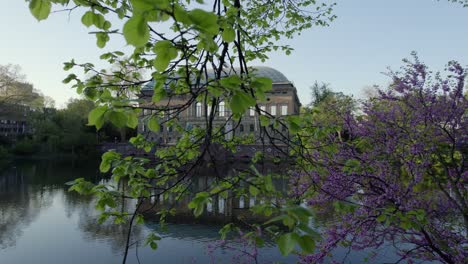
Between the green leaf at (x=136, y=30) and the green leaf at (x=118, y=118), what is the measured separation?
0.52 m

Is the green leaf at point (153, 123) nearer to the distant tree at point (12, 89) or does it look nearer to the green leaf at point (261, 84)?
the green leaf at point (261, 84)

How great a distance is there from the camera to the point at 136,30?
4.66 feet

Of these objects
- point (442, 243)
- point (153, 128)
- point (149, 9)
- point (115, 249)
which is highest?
point (149, 9)

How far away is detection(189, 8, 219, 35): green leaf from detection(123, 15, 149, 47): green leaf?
0.63ft

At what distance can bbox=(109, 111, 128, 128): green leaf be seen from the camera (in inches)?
72.3

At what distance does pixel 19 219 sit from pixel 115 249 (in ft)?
26.9

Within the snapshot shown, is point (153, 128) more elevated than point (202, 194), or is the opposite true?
point (153, 128)

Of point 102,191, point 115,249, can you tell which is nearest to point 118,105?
point 102,191

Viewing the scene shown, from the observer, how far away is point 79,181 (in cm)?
312

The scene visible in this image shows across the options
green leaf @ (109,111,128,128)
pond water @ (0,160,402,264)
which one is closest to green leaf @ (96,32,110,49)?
green leaf @ (109,111,128,128)

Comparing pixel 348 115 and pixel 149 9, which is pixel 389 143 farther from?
pixel 149 9

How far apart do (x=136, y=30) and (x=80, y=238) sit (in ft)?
57.5

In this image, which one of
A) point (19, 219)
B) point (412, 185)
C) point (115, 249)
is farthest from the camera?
point (19, 219)

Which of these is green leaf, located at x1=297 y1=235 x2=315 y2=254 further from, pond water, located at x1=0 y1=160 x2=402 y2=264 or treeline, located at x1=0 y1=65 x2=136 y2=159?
treeline, located at x1=0 y1=65 x2=136 y2=159
